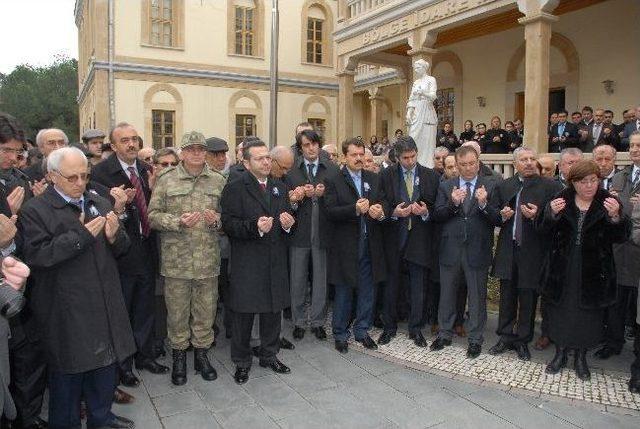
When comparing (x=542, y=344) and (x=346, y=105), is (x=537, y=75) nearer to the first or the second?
(x=346, y=105)

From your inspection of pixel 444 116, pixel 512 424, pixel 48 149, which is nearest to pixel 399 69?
pixel 444 116

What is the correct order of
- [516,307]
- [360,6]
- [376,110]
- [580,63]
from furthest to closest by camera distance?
[376,110], [360,6], [580,63], [516,307]

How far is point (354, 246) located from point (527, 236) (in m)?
1.61

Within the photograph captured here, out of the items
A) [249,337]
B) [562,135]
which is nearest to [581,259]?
[249,337]

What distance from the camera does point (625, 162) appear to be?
8.15m

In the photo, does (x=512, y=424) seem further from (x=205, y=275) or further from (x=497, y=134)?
(x=497, y=134)

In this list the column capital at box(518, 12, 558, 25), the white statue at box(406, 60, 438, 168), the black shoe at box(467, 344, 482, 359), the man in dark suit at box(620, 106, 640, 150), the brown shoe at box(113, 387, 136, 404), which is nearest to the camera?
the brown shoe at box(113, 387, 136, 404)

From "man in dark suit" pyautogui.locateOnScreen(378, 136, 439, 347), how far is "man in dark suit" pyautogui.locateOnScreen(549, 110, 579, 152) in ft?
19.7

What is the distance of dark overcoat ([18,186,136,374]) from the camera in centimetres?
312

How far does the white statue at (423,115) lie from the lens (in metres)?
9.79

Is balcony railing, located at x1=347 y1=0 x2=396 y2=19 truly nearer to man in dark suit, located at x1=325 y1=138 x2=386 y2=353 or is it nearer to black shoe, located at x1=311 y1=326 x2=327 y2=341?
man in dark suit, located at x1=325 y1=138 x2=386 y2=353

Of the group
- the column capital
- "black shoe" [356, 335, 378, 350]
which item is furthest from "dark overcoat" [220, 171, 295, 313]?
the column capital

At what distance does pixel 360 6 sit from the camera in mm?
15320

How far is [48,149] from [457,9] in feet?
32.8
